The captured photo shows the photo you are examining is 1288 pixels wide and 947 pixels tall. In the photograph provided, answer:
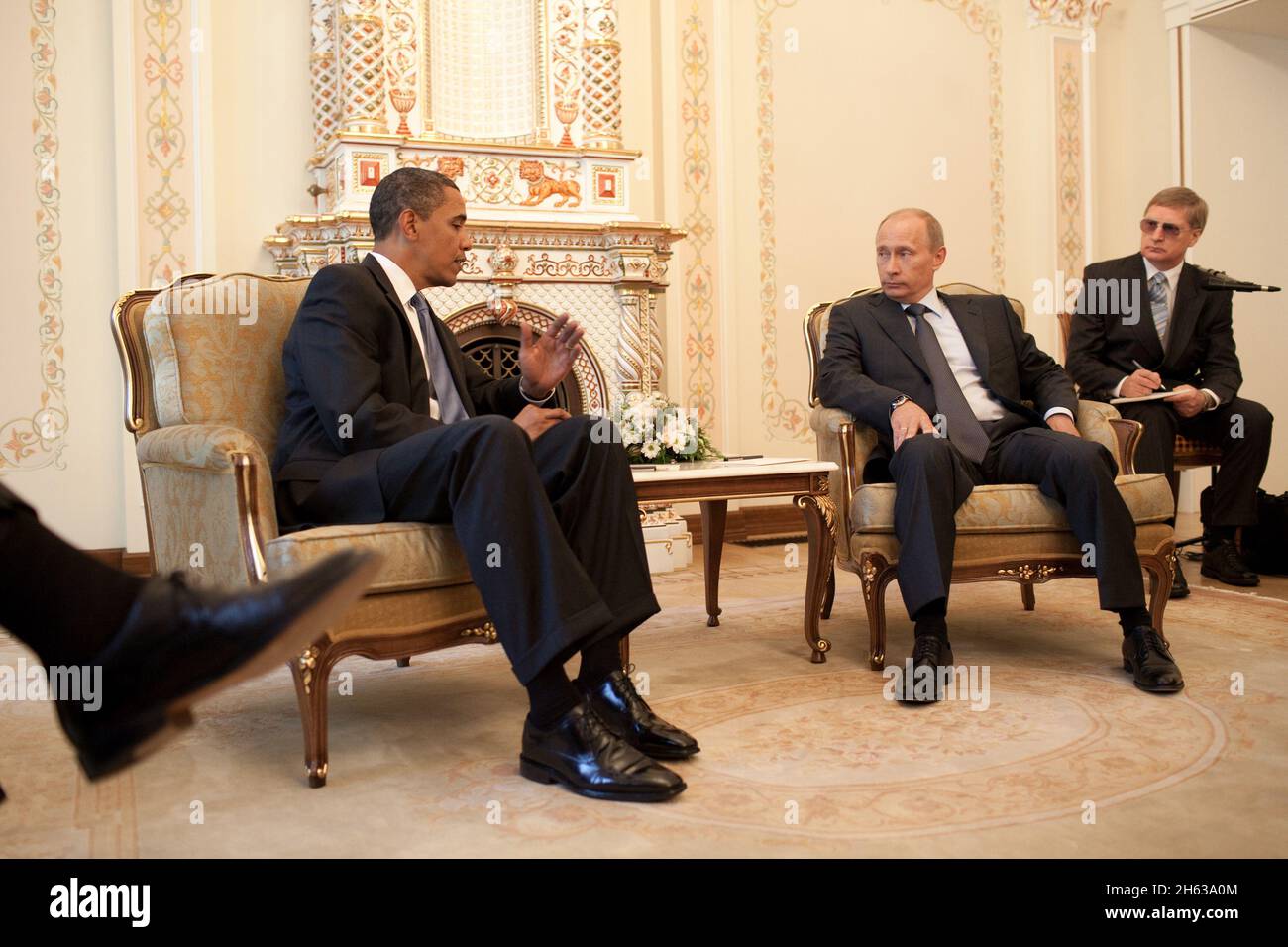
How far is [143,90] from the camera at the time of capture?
4996 millimetres

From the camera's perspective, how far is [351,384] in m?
2.45

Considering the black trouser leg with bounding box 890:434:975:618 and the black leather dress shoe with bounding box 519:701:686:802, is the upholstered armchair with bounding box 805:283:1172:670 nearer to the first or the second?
the black trouser leg with bounding box 890:434:975:618

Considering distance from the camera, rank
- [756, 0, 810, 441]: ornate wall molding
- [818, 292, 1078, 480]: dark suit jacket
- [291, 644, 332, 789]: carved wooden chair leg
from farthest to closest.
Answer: [756, 0, 810, 441]: ornate wall molding, [818, 292, 1078, 480]: dark suit jacket, [291, 644, 332, 789]: carved wooden chair leg

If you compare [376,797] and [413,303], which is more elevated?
[413,303]

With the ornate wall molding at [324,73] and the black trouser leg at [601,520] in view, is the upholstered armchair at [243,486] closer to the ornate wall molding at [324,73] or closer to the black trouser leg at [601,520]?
the black trouser leg at [601,520]

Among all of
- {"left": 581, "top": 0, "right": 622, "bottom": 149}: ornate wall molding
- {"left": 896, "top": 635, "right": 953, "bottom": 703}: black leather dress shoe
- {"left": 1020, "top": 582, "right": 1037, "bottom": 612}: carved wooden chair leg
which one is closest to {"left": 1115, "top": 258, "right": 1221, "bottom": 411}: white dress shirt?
{"left": 1020, "top": 582, "right": 1037, "bottom": 612}: carved wooden chair leg

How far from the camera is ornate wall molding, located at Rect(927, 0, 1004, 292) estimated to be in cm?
683

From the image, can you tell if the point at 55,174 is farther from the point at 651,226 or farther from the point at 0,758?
the point at 0,758

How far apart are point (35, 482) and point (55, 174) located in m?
1.35

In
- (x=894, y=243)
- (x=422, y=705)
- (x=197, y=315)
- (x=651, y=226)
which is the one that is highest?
(x=651, y=226)

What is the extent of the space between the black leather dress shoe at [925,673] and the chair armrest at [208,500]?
1543 mm

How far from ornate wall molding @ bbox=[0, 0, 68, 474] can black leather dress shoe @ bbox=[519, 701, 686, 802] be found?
146 inches

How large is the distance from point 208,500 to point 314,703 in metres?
0.54

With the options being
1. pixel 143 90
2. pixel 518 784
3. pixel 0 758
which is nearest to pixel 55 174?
pixel 143 90
